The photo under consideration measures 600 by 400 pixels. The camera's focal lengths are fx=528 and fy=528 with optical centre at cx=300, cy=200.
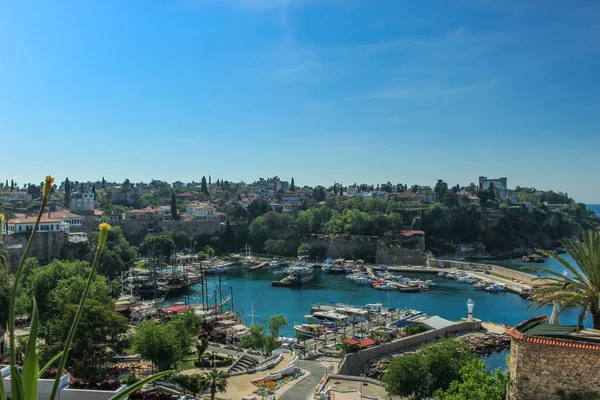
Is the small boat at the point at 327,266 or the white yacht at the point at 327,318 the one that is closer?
the white yacht at the point at 327,318

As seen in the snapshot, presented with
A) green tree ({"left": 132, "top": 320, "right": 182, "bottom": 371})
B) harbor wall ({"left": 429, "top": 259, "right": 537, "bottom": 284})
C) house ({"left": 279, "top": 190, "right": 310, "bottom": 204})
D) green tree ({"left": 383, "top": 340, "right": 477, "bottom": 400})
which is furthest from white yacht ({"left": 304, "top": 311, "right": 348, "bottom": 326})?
house ({"left": 279, "top": 190, "right": 310, "bottom": 204})

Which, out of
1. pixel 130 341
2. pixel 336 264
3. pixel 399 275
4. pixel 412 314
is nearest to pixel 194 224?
pixel 336 264

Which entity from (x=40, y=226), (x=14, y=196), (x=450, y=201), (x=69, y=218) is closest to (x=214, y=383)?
(x=40, y=226)

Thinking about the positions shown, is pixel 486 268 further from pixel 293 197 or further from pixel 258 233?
pixel 293 197

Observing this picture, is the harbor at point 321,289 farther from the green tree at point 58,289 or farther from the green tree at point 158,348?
the green tree at point 158,348

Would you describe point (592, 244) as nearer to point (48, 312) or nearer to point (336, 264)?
point (48, 312)

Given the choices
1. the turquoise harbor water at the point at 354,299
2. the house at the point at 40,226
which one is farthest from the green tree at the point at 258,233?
the house at the point at 40,226

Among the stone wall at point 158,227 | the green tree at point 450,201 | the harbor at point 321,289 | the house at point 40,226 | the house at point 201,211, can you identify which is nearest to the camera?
the harbor at point 321,289
